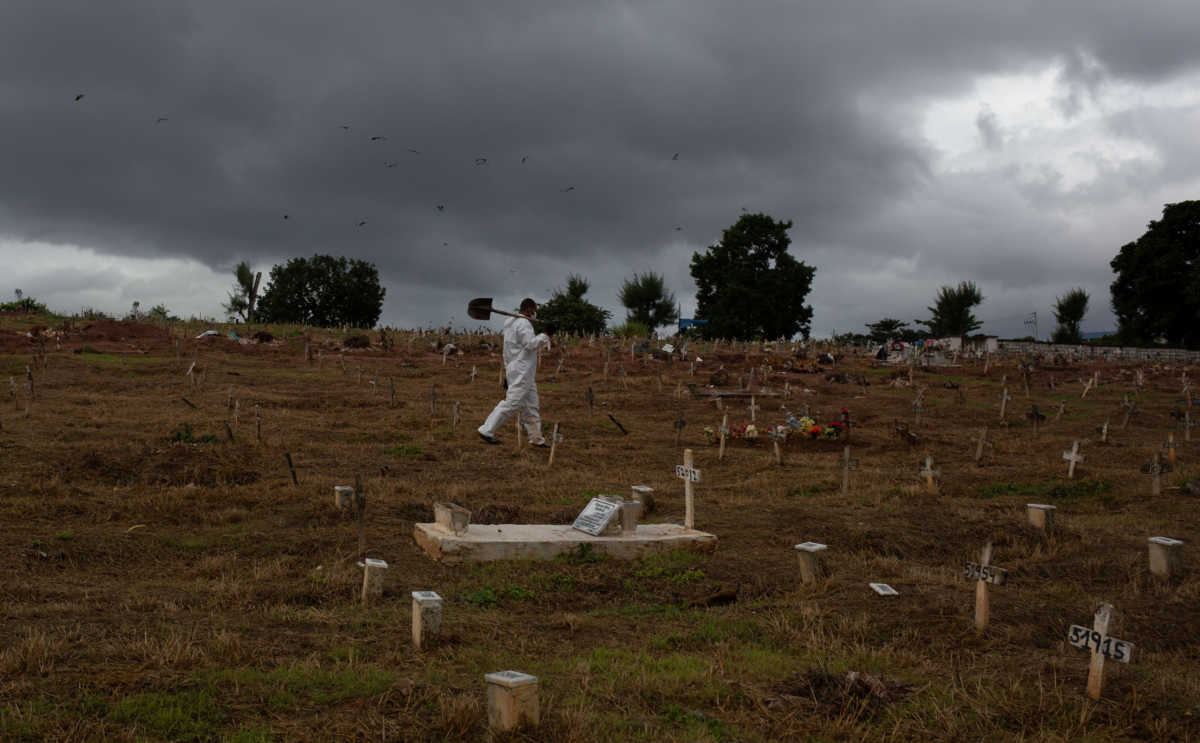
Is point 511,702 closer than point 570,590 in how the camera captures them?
Yes

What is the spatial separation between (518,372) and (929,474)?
7.03 metres

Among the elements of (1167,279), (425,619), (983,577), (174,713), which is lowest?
(174,713)

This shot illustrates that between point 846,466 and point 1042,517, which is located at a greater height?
point 846,466

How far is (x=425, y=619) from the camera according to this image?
6441mm

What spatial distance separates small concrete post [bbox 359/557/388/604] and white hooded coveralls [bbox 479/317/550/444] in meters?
7.79

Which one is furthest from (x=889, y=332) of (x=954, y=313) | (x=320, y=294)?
(x=320, y=294)

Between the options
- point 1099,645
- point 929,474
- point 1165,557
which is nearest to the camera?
point 1099,645

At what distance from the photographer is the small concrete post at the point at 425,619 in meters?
6.40

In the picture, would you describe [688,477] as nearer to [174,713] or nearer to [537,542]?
[537,542]

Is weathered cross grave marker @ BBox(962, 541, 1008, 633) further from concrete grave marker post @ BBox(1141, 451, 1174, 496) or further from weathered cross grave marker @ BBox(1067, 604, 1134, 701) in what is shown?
concrete grave marker post @ BBox(1141, 451, 1174, 496)

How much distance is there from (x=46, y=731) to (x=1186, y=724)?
6401 millimetres

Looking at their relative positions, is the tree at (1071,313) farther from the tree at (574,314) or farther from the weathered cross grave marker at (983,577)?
the weathered cross grave marker at (983,577)

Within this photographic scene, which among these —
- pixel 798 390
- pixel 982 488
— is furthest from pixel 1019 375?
pixel 982 488

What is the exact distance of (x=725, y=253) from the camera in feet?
201
